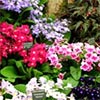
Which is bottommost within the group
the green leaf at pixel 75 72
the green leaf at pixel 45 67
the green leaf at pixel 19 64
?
the green leaf at pixel 75 72

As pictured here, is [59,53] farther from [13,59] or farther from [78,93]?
[78,93]

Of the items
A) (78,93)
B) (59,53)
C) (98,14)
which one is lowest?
(78,93)

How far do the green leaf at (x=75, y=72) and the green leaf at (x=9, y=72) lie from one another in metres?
0.53

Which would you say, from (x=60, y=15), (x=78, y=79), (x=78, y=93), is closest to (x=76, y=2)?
(x=60, y=15)

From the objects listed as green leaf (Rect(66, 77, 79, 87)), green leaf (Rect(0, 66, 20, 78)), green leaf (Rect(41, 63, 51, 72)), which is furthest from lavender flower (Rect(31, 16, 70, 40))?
green leaf (Rect(66, 77, 79, 87))

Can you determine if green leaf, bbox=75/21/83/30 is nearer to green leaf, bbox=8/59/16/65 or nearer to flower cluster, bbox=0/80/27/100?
green leaf, bbox=8/59/16/65

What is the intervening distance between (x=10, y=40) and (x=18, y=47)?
0.14m

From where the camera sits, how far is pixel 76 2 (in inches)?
190

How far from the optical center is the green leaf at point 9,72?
147 inches

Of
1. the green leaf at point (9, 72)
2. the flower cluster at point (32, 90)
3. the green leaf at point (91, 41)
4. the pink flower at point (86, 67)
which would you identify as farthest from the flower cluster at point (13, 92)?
the green leaf at point (91, 41)

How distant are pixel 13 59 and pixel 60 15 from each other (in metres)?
1.28

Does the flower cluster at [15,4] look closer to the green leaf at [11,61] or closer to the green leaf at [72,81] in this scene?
the green leaf at [11,61]

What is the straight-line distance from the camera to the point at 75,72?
3.80 meters

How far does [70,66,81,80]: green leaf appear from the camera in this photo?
12.2 feet
